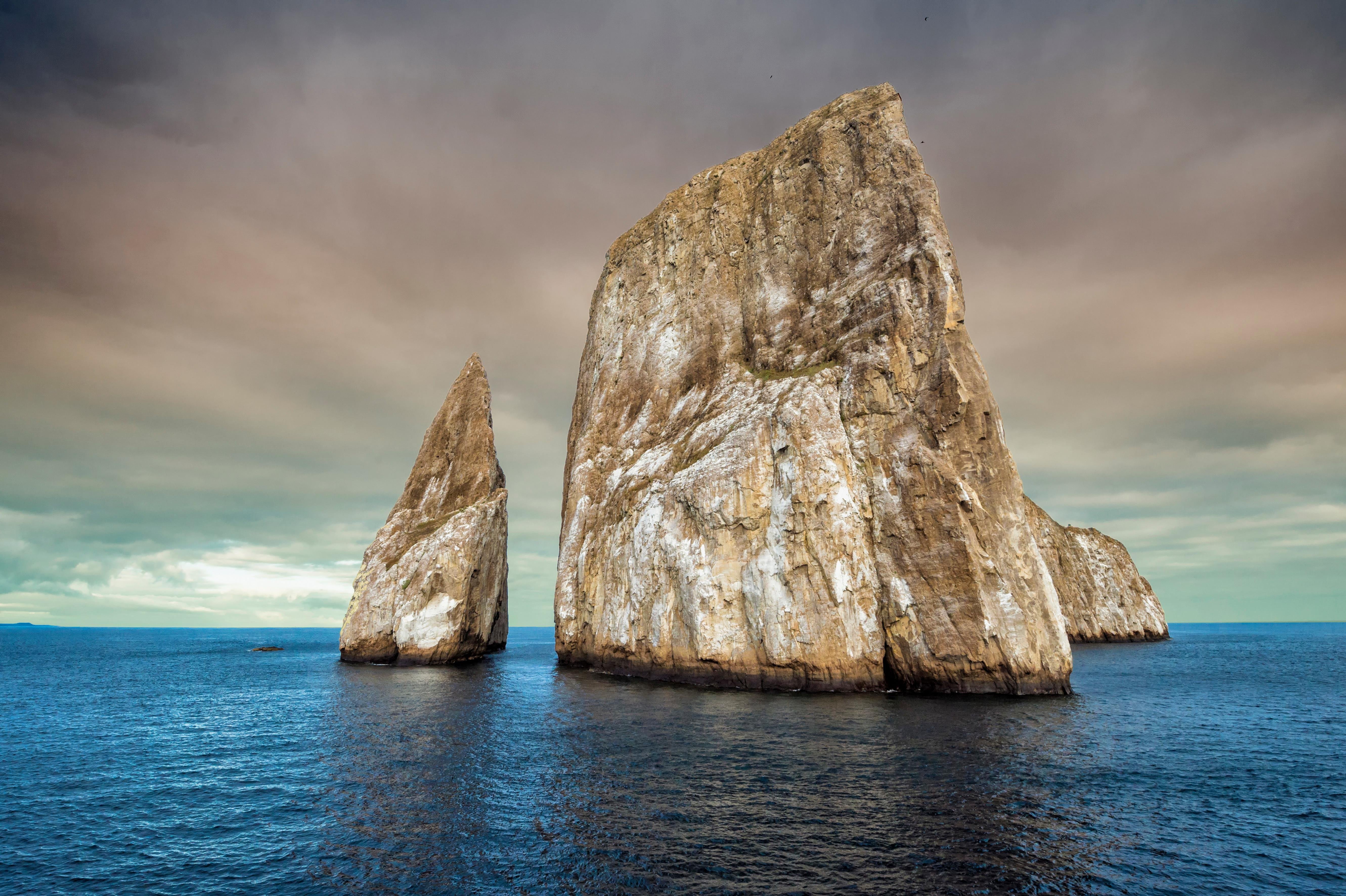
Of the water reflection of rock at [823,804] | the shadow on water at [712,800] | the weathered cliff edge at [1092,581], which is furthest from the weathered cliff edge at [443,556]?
the weathered cliff edge at [1092,581]

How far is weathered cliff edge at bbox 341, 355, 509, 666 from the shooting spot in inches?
2527

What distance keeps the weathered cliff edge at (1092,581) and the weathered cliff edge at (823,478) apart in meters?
67.3

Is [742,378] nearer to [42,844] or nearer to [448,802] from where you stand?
[448,802]

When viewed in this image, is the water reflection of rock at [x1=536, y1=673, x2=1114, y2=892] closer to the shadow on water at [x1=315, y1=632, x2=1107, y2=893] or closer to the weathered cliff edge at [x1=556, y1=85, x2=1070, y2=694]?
the shadow on water at [x1=315, y1=632, x2=1107, y2=893]

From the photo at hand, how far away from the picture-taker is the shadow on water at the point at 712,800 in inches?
609

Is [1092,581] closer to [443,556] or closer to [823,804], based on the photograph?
[443,556]

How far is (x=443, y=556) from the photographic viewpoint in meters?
64.2

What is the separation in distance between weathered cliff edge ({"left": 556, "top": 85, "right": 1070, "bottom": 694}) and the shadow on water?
5622 millimetres

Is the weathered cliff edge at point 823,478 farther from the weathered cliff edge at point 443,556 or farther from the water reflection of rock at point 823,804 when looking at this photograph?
the weathered cliff edge at point 443,556

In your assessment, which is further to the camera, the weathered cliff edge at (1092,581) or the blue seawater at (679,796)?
the weathered cliff edge at (1092,581)

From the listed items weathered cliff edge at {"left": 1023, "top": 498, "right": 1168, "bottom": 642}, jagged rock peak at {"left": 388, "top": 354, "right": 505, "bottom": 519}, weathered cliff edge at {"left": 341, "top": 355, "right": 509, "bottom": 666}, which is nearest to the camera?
weathered cliff edge at {"left": 341, "top": 355, "right": 509, "bottom": 666}

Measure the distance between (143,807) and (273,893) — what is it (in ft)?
35.3

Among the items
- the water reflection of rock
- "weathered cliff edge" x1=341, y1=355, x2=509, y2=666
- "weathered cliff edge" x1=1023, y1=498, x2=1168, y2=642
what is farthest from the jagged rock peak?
"weathered cliff edge" x1=1023, y1=498, x2=1168, y2=642

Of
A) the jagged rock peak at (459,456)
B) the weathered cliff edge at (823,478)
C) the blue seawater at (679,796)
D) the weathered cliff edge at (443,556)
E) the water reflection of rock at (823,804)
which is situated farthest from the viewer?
the jagged rock peak at (459,456)
